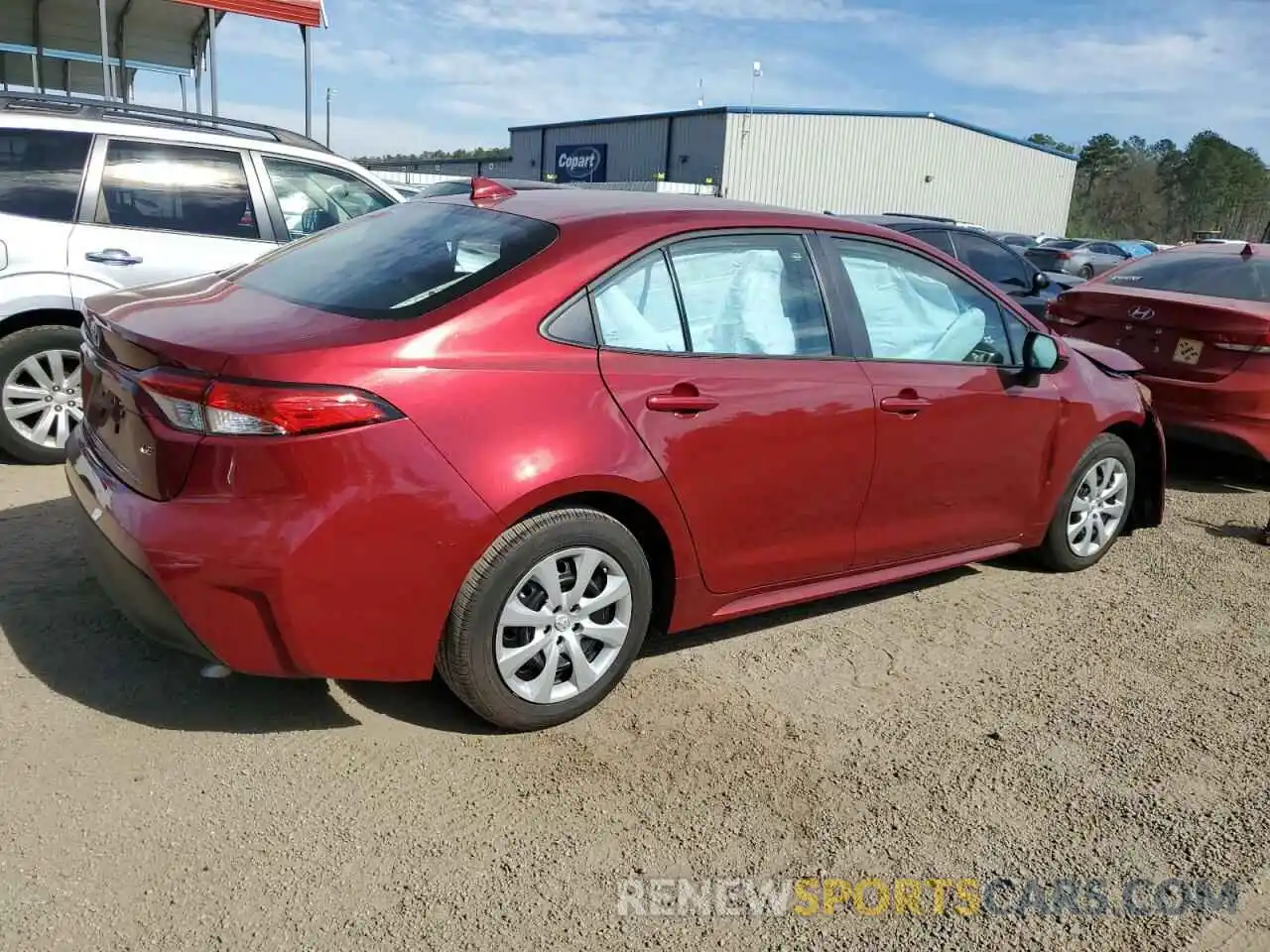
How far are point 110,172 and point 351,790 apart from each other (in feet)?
13.3

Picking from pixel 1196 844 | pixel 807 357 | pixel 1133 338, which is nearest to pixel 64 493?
pixel 807 357

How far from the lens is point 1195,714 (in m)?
3.61

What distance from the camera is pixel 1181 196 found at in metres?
81.6

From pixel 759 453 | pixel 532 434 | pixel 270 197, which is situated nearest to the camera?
pixel 532 434

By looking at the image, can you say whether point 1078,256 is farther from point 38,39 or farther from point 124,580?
point 124,580

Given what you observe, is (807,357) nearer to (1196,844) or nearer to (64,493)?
(1196,844)

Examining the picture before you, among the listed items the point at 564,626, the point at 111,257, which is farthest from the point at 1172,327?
the point at 111,257

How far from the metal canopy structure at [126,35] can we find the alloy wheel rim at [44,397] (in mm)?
7637

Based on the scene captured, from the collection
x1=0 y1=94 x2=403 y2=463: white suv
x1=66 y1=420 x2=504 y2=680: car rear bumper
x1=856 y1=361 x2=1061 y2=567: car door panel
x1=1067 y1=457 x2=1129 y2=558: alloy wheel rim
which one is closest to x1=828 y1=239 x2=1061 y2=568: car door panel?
x1=856 y1=361 x2=1061 y2=567: car door panel

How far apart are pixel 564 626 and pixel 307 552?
2.66ft

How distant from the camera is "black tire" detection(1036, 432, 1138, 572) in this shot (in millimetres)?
4711

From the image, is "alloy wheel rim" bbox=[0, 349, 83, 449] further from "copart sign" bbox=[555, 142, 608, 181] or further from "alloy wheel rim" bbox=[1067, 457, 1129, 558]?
"copart sign" bbox=[555, 142, 608, 181]

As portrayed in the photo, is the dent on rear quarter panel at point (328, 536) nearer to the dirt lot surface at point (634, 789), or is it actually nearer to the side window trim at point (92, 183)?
the dirt lot surface at point (634, 789)

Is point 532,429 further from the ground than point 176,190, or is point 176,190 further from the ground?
point 176,190
